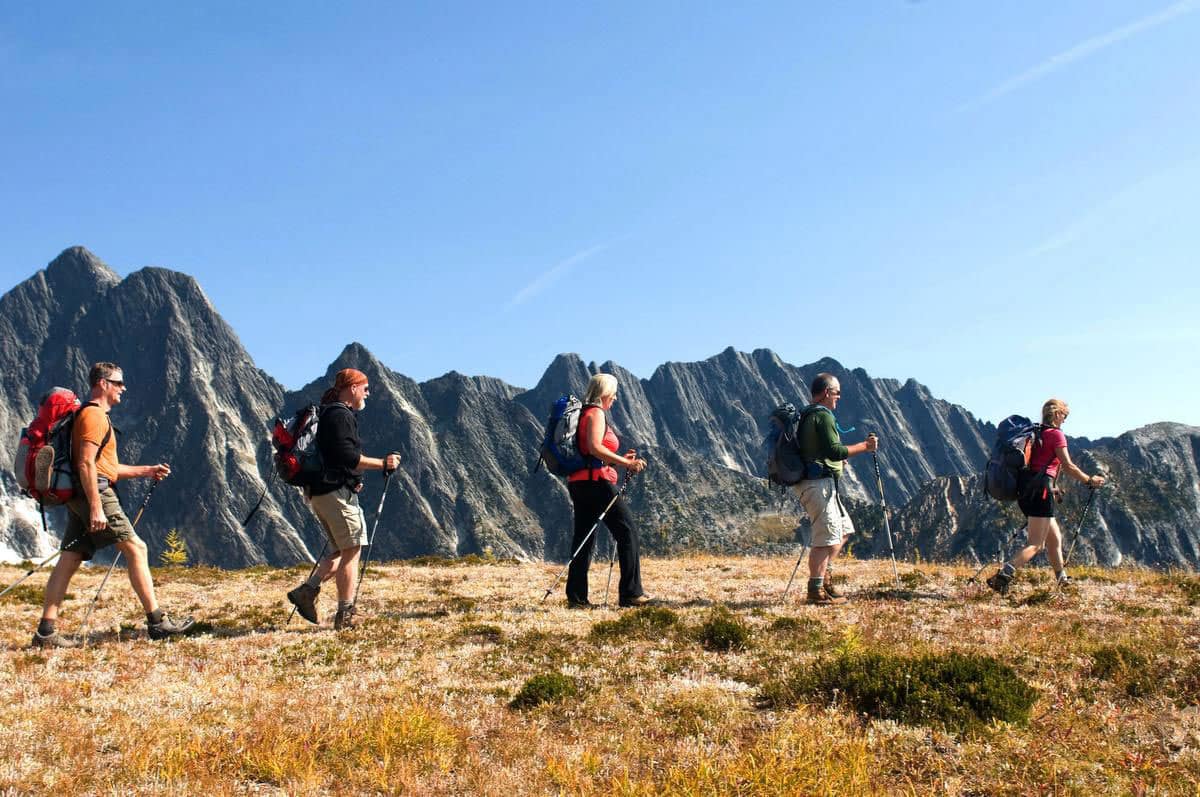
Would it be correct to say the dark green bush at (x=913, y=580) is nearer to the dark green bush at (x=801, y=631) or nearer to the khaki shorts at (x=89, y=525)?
the dark green bush at (x=801, y=631)

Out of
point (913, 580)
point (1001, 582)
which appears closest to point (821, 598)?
point (1001, 582)

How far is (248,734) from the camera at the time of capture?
602 centimetres

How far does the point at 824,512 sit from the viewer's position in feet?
42.6

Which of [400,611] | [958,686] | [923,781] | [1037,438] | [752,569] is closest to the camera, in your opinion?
[923,781]

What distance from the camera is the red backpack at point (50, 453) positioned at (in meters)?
9.70

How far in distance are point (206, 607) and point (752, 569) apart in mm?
13628

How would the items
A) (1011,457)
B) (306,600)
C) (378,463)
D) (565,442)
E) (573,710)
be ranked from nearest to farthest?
(573,710), (378,463), (306,600), (565,442), (1011,457)

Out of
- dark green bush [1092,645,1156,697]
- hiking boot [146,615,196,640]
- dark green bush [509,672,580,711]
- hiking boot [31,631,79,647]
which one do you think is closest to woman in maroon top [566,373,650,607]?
dark green bush [509,672,580,711]

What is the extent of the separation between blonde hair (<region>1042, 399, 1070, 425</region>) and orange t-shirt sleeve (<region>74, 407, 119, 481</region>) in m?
15.5

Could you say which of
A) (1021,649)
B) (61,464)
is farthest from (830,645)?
(61,464)

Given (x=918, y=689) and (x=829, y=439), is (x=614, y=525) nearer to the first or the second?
(x=829, y=439)

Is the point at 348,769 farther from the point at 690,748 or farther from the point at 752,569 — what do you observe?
the point at 752,569

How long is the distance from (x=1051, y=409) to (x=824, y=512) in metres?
5.16

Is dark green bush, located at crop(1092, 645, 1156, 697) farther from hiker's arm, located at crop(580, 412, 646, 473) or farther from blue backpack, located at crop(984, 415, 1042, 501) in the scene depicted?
hiker's arm, located at crop(580, 412, 646, 473)
